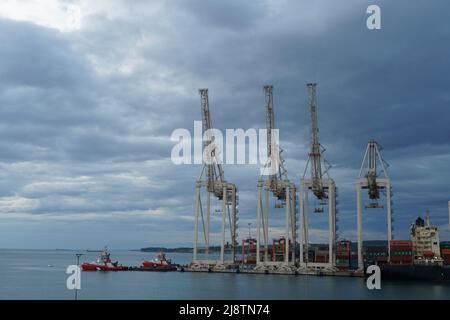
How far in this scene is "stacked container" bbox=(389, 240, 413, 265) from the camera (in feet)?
312

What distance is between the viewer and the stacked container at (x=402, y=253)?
95.1 meters

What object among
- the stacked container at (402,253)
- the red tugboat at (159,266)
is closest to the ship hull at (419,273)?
the stacked container at (402,253)

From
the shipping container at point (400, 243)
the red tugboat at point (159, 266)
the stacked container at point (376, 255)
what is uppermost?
the shipping container at point (400, 243)

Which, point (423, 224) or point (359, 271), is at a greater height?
point (423, 224)

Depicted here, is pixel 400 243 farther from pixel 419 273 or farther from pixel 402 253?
pixel 419 273

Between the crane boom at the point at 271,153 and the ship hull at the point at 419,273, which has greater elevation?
the crane boom at the point at 271,153

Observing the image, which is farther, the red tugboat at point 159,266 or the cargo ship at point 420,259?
the red tugboat at point 159,266

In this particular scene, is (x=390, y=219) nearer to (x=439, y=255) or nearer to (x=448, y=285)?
(x=439, y=255)

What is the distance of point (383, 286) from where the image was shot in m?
86.1

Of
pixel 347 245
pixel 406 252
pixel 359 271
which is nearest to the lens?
pixel 406 252

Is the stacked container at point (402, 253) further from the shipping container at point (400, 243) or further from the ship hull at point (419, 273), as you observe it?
the ship hull at point (419, 273)
